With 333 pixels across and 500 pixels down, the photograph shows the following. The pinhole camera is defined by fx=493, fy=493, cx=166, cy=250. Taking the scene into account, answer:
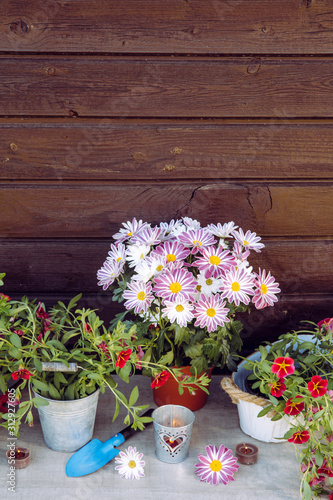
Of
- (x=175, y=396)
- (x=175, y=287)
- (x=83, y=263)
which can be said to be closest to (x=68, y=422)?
(x=175, y=396)

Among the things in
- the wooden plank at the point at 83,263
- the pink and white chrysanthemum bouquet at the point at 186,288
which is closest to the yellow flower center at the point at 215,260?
the pink and white chrysanthemum bouquet at the point at 186,288

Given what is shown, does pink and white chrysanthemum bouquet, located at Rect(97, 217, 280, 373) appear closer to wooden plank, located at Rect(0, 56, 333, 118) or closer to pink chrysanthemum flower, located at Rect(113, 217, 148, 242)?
pink chrysanthemum flower, located at Rect(113, 217, 148, 242)

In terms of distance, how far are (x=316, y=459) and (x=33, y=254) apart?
40.1 inches

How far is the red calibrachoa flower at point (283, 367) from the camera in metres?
1.18

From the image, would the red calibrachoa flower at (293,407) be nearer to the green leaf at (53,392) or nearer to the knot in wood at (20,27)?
the green leaf at (53,392)

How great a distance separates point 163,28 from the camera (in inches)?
56.9

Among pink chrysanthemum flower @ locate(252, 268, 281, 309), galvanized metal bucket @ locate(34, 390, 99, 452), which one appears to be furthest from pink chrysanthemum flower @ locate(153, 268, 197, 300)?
galvanized metal bucket @ locate(34, 390, 99, 452)

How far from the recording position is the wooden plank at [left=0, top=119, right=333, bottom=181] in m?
1.51

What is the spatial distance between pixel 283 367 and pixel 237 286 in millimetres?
233

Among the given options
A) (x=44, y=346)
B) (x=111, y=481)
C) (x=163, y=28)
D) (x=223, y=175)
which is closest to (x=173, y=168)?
(x=223, y=175)

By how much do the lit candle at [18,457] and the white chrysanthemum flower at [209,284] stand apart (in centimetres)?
60

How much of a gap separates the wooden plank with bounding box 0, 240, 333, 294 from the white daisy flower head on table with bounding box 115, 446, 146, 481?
57 centimetres

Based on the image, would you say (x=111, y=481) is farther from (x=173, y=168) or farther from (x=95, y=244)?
(x=173, y=168)

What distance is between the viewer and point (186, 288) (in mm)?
1254
